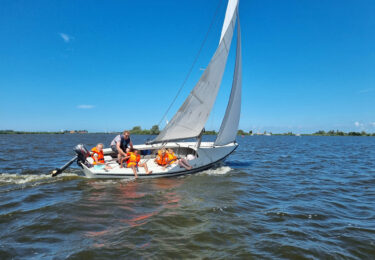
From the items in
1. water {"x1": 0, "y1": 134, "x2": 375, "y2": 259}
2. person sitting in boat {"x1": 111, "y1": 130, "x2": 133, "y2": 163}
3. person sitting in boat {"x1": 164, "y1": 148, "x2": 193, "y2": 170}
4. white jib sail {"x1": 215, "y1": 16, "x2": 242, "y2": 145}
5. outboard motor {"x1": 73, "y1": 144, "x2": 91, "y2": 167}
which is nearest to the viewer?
water {"x1": 0, "y1": 134, "x2": 375, "y2": 259}

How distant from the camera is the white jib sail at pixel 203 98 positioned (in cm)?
1085

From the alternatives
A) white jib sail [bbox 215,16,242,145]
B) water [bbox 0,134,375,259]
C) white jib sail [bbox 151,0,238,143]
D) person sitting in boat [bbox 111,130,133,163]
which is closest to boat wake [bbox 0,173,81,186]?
water [bbox 0,134,375,259]

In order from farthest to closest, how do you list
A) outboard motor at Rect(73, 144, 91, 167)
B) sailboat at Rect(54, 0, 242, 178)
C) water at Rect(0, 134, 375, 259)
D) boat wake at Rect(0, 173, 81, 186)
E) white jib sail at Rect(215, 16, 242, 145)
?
1. white jib sail at Rect(215, 16, 242, 145)
2. sailboat at Rect(54, 0, 242, 178)
3. outboard motor at Rect(73, 144, 91, 167)
4. boat wake at Rect(0, 173, 81, 186)
5. water at Rect(0, 134, 375, 259)

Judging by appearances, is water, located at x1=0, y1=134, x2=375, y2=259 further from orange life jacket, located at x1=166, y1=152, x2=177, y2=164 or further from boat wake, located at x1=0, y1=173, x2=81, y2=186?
orange life jacket, located at x1=166, y1=152, x2=177, y2=164

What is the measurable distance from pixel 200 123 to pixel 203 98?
55.3 inches

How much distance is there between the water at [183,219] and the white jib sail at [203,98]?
8.82 feet

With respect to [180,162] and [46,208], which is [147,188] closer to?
[180,162]

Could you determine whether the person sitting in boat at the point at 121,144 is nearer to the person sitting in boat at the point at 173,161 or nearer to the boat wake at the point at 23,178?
the person sitting in boat at the point at 173,161

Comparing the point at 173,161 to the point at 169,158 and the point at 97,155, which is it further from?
the point at 97,155

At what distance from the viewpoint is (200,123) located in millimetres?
11836

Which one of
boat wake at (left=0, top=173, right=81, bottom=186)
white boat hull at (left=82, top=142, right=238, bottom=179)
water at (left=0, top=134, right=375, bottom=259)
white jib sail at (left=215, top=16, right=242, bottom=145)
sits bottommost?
water at (left=0, top=134, right=375, bottom=259)

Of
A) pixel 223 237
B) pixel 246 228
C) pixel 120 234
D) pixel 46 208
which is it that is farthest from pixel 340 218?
pixel 46 208

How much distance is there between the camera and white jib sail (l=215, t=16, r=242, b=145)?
1266 cm

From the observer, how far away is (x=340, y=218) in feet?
19.9
